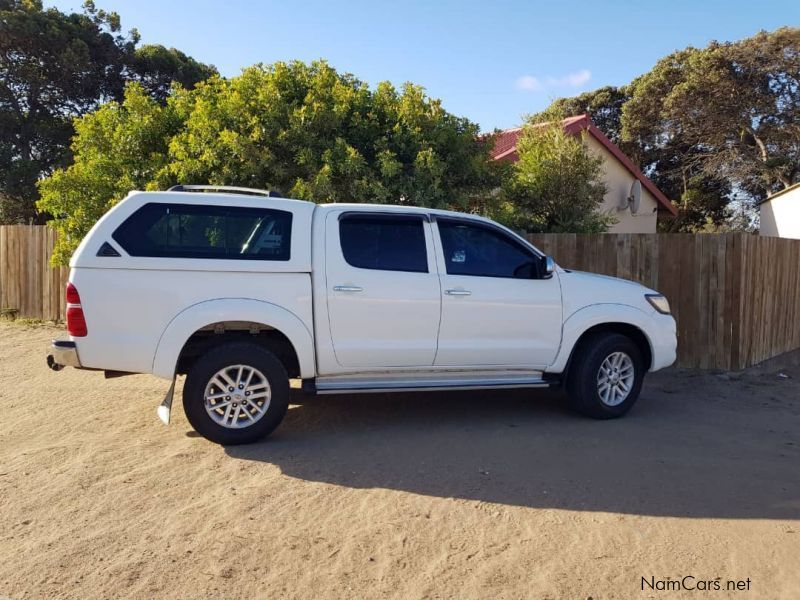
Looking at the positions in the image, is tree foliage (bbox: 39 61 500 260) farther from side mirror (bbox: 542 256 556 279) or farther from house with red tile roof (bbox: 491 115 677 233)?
house with red tile roof (bbox: 491 115 677 233)

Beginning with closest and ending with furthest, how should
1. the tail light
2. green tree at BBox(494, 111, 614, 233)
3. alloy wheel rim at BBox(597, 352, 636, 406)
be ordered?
the tail light < alloy wheel rim at BBox(597, 352, 636, 406) < green tree at BBox(494, 111, 614, 233)

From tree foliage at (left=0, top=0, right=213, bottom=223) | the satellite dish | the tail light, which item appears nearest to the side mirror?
the tail light

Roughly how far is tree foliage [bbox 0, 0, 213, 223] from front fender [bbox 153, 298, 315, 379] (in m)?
18.5

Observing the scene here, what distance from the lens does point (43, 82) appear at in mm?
21266

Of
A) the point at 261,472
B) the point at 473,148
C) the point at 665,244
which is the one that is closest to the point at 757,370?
the point at 665,244

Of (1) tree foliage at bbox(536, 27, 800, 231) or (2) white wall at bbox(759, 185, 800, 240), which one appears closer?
(2) white wall at bbox(759, 185, 800, 240)

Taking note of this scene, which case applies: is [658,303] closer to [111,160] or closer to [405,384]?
[405,384]

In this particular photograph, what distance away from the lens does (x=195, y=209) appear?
5.44 m

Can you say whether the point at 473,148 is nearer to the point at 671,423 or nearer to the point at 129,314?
the point at 671,423

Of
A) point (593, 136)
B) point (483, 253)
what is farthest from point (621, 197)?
point (483, 253)

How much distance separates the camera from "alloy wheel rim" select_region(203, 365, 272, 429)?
530cm

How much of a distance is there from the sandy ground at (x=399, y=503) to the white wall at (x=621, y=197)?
1464cm

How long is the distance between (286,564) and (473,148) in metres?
7.81

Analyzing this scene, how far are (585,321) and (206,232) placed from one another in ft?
11.5
